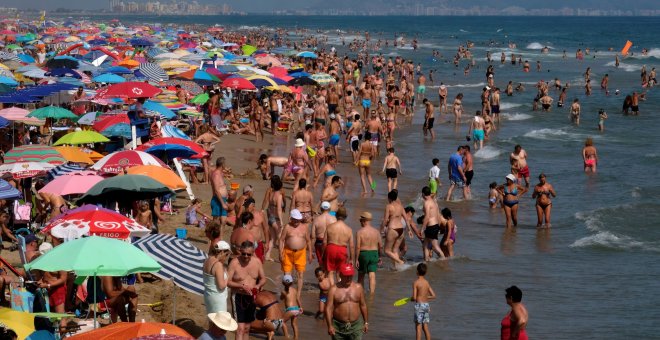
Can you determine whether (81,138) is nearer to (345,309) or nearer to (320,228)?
(320,228)

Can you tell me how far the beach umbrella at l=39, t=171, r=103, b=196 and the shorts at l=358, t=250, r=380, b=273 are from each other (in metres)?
3.19

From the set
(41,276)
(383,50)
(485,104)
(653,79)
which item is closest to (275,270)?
(41,276)

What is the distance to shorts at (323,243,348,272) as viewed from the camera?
33.2 feet

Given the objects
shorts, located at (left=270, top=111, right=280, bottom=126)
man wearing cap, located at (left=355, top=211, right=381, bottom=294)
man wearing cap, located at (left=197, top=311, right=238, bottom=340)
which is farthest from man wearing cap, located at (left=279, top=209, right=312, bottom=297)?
shorts, located at (left=270, top=111, right=280, bottom=126)

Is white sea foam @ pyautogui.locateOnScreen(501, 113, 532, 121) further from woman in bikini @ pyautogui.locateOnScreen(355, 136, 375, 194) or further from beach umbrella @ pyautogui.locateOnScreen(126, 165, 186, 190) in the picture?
beach umbrella @ pyautogui.locateOnScreen(126, 165, 186, 190)

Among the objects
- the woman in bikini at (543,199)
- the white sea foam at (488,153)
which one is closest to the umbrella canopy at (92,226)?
the woman in bikini at (543,199)

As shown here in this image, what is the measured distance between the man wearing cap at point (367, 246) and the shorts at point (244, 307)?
2.06 meters

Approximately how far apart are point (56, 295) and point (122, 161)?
353 cm

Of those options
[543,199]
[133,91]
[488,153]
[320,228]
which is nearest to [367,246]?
[320,228]

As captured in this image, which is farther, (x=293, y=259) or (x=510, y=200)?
(x=510, y=200)

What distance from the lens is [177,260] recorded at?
8477mm

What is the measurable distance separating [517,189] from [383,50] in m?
59.8

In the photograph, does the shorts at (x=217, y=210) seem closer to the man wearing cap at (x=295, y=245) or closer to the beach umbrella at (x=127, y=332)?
the man wearing cap at (x=295, y=245)

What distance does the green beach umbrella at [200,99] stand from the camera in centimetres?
2152
